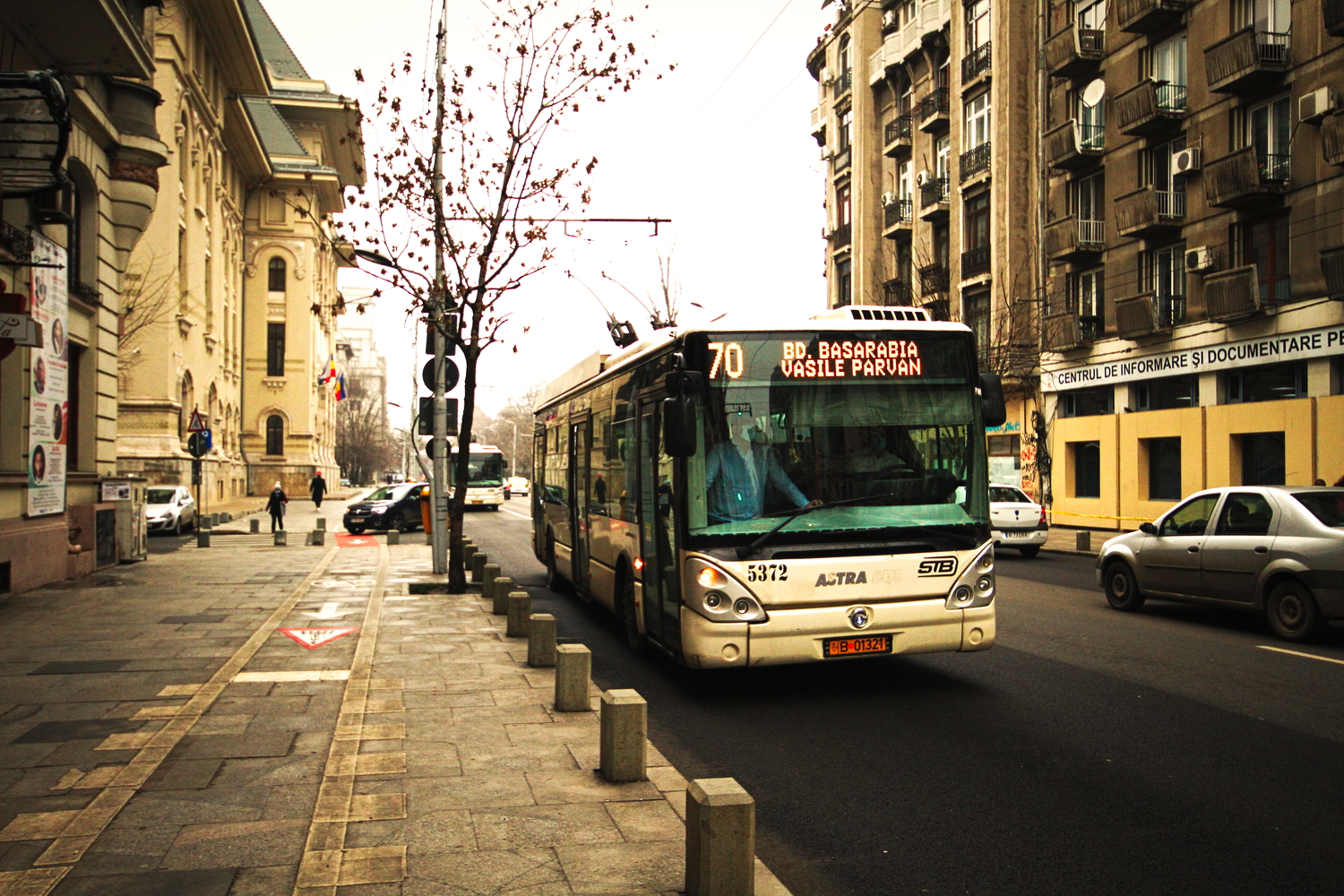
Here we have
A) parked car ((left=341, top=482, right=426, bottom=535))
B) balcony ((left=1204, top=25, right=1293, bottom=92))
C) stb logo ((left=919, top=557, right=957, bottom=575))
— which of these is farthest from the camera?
parked car ((left=341, top=482, right=426, bottom=535))

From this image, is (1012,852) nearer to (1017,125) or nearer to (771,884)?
(771,884)

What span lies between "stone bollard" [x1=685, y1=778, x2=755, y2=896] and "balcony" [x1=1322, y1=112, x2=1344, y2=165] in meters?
23.3

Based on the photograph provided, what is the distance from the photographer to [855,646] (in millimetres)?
8047

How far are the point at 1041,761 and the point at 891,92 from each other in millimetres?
41965

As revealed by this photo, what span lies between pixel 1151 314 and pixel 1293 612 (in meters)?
19.6

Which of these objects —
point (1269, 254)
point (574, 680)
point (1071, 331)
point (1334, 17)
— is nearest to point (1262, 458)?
point (1269, 254)

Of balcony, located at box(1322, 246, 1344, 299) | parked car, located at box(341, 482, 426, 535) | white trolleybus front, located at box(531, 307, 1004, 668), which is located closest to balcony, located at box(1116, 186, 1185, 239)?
balcony, located at box(1322, 246, 1344, 299)

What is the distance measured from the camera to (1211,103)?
1054 inches

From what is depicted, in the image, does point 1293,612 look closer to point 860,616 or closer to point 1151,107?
point 860,616

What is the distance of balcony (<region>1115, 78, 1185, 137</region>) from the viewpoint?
28.0 metres

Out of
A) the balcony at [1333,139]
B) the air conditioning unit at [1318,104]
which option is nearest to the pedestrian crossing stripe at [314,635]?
the balcony at [1333,139]

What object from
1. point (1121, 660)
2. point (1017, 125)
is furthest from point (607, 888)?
point (1017, 125)

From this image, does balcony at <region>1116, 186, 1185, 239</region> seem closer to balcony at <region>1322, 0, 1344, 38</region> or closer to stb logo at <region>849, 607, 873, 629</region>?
balcony at <region>1322, 0, 1344, 38</region>

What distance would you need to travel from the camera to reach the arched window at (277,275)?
207ft
